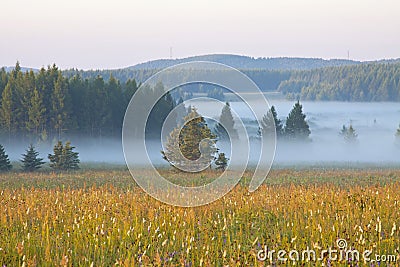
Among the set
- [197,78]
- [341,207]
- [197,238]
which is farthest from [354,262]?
[197,78]

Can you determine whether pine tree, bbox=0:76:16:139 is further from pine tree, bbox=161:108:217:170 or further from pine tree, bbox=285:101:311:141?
pine tree, bbox=161:108:217:170

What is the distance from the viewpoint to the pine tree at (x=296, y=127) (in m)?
76.5

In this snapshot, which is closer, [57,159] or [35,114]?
[57,159]

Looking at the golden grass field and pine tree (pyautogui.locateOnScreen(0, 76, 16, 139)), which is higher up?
pine tree (pyautogui.locateOnScreen(0, 76, 16, 139))

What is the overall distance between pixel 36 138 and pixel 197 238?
215 ft

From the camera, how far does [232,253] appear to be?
22.5 feet

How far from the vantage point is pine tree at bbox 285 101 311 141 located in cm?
7650

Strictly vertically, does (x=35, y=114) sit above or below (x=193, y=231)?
above

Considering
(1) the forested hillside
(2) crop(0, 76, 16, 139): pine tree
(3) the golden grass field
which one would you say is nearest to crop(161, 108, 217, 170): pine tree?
(3) the golden grass field

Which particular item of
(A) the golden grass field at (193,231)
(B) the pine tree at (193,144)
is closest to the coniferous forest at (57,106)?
(B) the pine tree at (193,144)

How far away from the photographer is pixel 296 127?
77.8m

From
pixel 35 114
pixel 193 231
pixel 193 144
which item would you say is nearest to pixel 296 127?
pixel 35 114

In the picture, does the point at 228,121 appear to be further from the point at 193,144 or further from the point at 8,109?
the point at 8,109

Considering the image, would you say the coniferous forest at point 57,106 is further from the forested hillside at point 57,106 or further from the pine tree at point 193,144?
the pine tree at point 193,144
